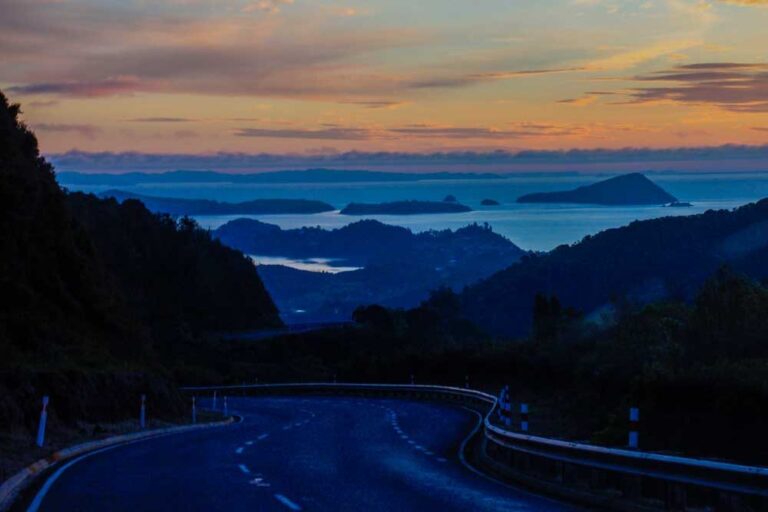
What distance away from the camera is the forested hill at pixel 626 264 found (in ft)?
533

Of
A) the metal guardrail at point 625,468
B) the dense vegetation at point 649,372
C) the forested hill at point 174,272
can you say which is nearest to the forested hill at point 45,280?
the dense vegetation at point 649,372

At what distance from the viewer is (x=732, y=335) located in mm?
32719

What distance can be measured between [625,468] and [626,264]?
166956 mm

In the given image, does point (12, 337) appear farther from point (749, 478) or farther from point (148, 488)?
point (749, 478)

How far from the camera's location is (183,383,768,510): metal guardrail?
37.3 feet

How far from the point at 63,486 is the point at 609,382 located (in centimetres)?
2069

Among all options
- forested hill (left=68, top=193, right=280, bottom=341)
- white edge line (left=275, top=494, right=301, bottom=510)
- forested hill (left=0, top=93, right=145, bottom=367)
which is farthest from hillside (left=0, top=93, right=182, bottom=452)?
forested hill (left=68, top=193, right=280, bottom=341)

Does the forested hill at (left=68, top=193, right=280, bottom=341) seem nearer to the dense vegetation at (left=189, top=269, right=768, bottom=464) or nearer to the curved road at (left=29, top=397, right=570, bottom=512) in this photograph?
the dense vegetation at (left=189, top=269, right=768, bottom=464)

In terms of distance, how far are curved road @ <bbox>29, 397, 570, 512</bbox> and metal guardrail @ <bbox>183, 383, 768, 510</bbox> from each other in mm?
672

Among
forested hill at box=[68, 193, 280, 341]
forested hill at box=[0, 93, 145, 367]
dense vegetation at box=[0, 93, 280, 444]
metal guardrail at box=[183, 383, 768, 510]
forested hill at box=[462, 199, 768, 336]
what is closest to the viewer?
metal guardrail at box=[183, 383, 768, 510]

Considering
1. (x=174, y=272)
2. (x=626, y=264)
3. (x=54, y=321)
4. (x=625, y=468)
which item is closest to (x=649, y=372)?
(x=625, y=468)

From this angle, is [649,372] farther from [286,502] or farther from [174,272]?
[174,272]

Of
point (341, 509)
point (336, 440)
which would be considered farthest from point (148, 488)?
point (336, 440)

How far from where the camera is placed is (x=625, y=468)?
535 inches
